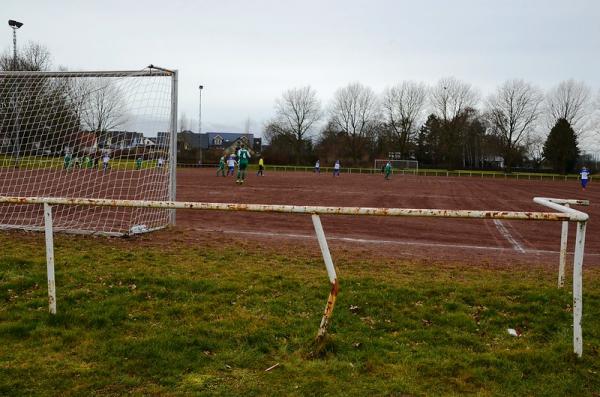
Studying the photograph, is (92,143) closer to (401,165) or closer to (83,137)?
(83,137)

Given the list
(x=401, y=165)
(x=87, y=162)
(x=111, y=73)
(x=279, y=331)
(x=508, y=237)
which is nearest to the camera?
(x=279, y=331)

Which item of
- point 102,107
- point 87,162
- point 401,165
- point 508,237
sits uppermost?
point 102,107

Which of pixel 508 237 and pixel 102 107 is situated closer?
pixel 508 237

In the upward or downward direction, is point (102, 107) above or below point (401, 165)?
above

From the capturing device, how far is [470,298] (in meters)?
5.27

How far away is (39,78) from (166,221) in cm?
398

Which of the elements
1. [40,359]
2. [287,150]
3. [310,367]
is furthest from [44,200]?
[287,150]

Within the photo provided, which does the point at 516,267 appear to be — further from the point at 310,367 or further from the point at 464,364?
the point at 310,367

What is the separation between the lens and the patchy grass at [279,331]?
3455mm

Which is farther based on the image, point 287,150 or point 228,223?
point 287,150

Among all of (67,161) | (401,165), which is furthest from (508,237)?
(401,165)

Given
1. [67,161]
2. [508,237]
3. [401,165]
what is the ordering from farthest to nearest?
[401,165], [67,161], [508,237]

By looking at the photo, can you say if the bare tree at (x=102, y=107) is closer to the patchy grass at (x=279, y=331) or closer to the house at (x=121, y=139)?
the house at (x=121, y=139)

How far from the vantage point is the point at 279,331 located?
170 inches
